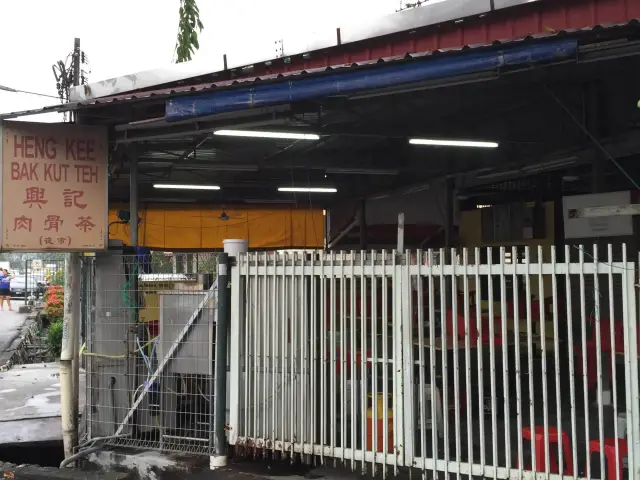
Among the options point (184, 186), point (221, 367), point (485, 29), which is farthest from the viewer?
point (184, 186)

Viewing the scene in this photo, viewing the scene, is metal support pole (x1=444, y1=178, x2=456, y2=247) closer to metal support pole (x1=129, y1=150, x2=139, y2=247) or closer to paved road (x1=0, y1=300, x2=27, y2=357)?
metal support pole (x1=129, y1=150, x2=139, y2=247)

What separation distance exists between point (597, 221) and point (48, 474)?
21.6 feet

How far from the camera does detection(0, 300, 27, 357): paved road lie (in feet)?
51.7

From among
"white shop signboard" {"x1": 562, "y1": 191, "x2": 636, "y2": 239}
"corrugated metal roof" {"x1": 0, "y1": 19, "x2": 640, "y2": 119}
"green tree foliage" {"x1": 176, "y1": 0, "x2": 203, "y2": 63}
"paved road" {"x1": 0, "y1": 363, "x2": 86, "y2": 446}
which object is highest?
"green tree foliage" {"x1": 176, "y1": 0, "x2": 203, "y2": 63}

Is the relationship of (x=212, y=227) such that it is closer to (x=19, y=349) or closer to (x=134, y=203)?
(x=19, y=349)

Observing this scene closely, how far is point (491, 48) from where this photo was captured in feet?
14.3

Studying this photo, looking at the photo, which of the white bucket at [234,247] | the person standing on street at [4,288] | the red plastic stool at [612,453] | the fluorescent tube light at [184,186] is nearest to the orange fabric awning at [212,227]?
the fluorescent tube light at [184,186]

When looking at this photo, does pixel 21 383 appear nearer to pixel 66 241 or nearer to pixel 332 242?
pixel 66 241

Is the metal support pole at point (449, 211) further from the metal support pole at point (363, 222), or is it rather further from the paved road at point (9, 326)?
the paved road at point (9, 326)

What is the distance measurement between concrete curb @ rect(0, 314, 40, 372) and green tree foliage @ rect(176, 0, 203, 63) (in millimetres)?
8476

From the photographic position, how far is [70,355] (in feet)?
20.7

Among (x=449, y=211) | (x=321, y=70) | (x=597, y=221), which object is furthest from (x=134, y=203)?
(x=449, y=211)

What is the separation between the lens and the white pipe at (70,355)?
6.22 metres

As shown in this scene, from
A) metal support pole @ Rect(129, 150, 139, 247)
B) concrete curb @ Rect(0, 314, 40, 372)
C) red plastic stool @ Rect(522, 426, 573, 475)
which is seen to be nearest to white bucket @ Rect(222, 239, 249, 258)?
metal support pole @ Rect(129, 150, 139, 247)
